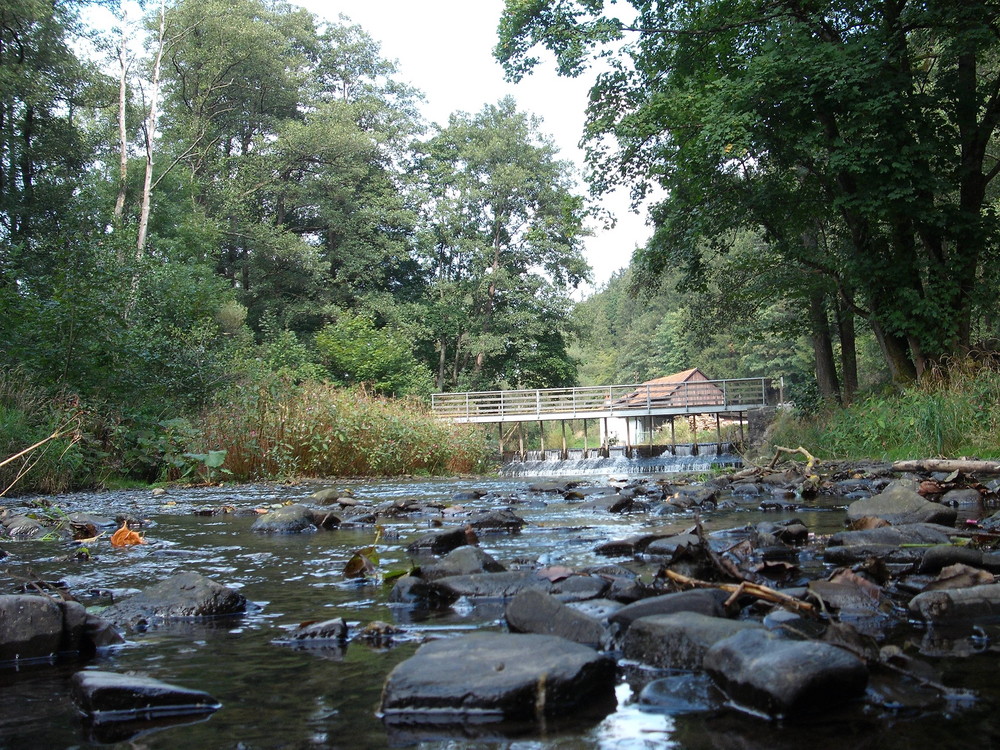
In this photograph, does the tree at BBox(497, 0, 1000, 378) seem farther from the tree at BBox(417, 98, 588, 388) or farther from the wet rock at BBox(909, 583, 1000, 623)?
the tree at BBox(417, 98, 588, 388)

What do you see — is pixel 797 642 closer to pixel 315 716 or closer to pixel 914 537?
pixel 315 716

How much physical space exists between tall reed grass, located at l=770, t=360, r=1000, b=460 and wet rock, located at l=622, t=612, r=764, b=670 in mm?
7212

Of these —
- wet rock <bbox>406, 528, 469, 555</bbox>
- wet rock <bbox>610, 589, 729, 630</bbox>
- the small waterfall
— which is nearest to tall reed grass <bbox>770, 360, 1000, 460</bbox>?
the small waterfall

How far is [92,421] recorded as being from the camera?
38.2 ft

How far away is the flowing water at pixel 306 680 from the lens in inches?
60.9

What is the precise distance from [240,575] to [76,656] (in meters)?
1.44

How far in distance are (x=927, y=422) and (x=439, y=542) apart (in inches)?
301

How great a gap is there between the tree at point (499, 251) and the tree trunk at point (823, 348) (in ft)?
58.8

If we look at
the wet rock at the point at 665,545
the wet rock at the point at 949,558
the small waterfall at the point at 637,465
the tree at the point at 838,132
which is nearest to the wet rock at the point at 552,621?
the wet rock at the point at 949,558

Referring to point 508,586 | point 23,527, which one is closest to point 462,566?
point 508,586

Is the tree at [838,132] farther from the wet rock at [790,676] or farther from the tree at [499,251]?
the tree at [499,251]

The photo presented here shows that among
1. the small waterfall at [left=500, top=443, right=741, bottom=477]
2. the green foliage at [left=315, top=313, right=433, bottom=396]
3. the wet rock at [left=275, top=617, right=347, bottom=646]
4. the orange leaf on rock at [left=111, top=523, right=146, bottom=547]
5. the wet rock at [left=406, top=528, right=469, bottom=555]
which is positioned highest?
the green foliage at [left=315, top=313, right=433, bottom=396]

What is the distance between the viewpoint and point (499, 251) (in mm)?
35594

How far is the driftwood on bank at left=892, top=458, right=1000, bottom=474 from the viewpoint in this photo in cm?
653
